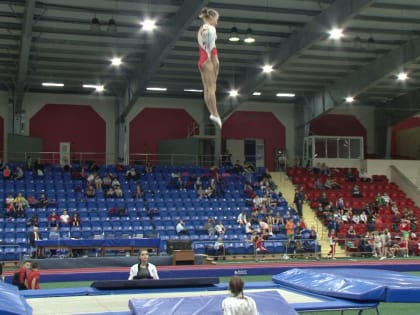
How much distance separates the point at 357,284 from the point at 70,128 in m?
23.4

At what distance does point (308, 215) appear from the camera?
26797 millimetres

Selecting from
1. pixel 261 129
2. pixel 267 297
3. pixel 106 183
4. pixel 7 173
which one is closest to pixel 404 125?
pixel 261 129

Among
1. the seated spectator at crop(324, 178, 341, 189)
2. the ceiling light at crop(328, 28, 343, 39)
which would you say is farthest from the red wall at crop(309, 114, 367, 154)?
the ceiling light at crop(328, 28, 343, 39)

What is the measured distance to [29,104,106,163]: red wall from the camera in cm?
2941

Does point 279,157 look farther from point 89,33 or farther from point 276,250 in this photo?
point 89,33

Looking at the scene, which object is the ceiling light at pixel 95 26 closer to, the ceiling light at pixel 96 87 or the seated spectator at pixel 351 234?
the ceiling light at pixel 96 87

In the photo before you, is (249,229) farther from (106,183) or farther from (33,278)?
(33,278)

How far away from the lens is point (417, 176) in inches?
1262

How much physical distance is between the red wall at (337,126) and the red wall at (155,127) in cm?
718

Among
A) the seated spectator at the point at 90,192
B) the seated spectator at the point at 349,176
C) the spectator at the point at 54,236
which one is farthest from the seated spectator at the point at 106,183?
the seated spectator at the point at 349,176

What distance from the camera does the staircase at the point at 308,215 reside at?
77.5 feet

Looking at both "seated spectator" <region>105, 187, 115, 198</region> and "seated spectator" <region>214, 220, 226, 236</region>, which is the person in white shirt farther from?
"seated spectator" <region>105, 187, 115, 198</region>

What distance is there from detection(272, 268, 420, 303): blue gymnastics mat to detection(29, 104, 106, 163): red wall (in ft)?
69.3

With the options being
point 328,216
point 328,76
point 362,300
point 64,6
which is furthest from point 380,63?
point 362,300
